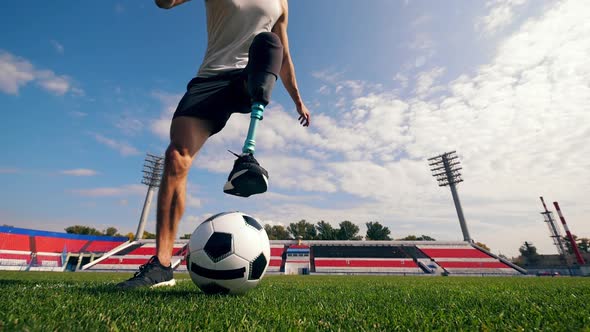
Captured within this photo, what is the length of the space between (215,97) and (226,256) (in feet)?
4.40

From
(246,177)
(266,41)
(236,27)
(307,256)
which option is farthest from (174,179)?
(307,256)

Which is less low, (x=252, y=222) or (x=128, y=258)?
(x=128, y=258)

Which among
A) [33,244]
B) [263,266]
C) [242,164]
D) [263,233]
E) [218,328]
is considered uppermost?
[33,244]

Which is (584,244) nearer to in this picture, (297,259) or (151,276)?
(297,259)

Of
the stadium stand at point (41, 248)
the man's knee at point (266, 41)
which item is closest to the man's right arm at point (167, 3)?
the man's knee at point (266, 41)

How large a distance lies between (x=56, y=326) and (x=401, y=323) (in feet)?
4.44

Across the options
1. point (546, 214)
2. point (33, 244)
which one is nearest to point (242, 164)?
point (33, 244)

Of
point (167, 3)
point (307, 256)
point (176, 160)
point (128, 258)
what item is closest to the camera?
point (167, 3)

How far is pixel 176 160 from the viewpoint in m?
2.31

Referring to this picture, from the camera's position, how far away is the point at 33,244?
33344 mm

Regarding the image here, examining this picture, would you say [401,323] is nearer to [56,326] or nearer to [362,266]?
[56,326]

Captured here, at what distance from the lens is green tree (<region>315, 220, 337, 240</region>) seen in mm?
65000

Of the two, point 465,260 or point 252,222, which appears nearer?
point 252,222

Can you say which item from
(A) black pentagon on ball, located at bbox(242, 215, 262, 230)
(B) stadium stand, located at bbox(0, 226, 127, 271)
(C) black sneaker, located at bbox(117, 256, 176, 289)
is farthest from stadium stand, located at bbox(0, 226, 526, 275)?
(A) black pentagon on ball, located at bbox(242, 215, 262, 230)
